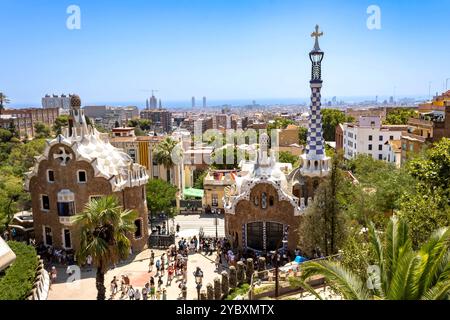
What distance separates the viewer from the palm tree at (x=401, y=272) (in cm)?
955

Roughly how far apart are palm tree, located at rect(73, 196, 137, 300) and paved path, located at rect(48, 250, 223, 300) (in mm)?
5628

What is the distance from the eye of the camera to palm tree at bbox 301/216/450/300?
31.3ft

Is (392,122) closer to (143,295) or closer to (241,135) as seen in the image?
(241,135)

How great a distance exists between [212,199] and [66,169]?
17589 millimetres

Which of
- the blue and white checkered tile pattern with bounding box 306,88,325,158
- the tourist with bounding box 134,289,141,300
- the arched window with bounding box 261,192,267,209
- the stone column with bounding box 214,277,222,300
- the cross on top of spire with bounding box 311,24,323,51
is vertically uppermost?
the cross on top of spire with bounding box 311,24,323,51

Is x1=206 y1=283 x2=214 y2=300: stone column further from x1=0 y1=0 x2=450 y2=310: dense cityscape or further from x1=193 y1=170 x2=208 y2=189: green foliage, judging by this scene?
x1=193 y1=170 x2=208 y2=189: green foliage

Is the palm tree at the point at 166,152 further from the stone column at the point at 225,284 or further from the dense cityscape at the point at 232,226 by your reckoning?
the stone column at the point at 225,284

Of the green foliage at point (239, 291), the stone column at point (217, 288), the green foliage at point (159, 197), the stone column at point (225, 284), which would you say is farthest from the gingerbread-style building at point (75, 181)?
the stone column at point (217, 288)

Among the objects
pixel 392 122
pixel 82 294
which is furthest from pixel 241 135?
pixel 82 294

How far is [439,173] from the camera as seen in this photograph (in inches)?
930

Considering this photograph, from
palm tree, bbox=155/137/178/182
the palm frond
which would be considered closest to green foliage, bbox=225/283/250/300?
the palm frond

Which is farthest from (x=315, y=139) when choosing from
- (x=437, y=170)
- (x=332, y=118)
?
(x=332, y=118)

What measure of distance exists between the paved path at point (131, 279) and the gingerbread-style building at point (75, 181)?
347cm

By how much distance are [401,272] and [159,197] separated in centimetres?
2804
